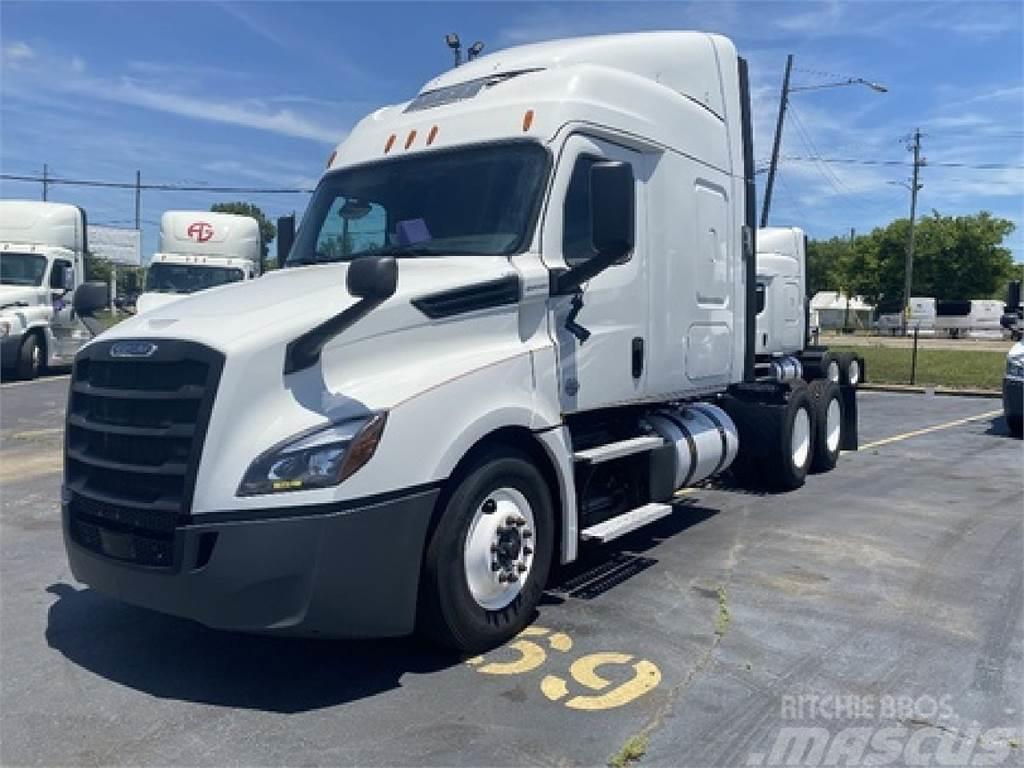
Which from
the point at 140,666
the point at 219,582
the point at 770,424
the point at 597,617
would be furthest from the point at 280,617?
the point at 770,424

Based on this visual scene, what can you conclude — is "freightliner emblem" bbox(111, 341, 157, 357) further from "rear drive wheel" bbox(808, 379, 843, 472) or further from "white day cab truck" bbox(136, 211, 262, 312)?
"white day cab truck" bbox(136, 211, 262, 312)

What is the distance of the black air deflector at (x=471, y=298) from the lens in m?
4.43

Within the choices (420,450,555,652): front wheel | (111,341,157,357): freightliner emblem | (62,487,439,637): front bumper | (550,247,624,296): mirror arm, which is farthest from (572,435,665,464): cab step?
(111,341,157,357): freightliner emblem

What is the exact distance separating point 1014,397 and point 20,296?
18456 millimetres

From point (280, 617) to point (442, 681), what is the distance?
0.89 metres

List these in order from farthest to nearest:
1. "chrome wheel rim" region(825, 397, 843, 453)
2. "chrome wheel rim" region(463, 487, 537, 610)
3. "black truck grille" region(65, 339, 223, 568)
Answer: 1. "chrome wheel rim" region(825, 397, 843, 453)
2. "chrome wheel rim" region(463, 487, 537, 610)
3. "black truck grille" region(65, 339, 223, 568)

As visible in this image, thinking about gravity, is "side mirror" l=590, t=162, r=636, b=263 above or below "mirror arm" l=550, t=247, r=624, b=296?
above

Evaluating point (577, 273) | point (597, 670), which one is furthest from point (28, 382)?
point (597, 670)

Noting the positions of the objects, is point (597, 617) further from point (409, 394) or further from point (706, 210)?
point (706, 210)

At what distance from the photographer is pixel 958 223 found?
69.5 m

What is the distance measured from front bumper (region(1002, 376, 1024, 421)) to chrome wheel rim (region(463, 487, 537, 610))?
1110 cm

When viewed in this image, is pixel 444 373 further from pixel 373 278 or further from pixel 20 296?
pixel 20 296

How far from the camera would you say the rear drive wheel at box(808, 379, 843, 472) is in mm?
9758

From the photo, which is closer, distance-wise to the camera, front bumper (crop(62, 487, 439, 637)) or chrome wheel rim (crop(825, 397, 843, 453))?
front bumper (crop(62, 487, 439, 637))
